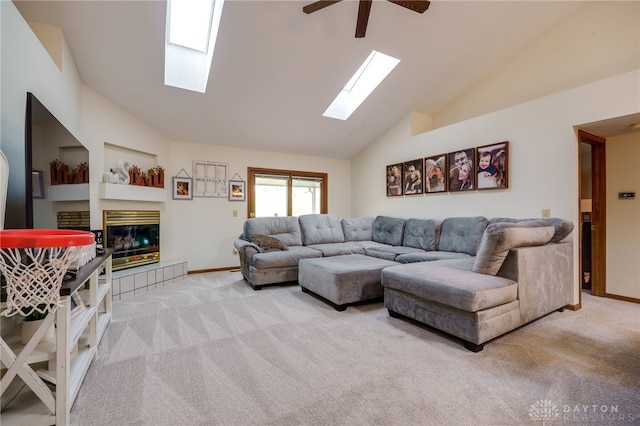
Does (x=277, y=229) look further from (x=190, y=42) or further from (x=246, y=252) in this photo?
(x=190, y=42)

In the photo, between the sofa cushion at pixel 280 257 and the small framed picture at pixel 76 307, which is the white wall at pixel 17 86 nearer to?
the small framed picture at pixel 76 307

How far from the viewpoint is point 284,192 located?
5.63 m

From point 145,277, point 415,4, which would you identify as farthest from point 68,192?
point 415,4

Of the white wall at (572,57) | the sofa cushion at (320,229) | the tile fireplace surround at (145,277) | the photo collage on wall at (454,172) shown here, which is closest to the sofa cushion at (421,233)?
the photo collage on wall at (454,172)

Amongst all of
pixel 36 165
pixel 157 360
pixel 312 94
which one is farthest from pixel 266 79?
pixel 157 360

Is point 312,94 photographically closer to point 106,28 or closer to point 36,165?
point 106,28

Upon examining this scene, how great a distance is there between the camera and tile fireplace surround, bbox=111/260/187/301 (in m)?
3.26

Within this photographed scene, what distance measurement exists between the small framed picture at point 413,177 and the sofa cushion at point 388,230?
55 cm

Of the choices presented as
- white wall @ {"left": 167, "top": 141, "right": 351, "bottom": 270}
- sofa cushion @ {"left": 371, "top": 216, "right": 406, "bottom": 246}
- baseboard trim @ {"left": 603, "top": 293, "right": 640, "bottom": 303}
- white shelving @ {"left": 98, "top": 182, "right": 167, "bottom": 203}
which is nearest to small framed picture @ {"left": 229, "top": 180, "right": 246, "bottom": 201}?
white wall @ {"left": 167, "top": 141, "right": 351, "bottom": 270}

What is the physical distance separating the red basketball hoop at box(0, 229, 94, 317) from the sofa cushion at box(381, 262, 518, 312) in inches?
86.2

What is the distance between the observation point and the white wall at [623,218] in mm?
3154

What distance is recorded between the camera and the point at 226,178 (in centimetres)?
495

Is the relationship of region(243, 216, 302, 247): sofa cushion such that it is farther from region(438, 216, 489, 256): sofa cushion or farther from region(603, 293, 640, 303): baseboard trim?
region(603, 293, 640, 303): baseboard trim

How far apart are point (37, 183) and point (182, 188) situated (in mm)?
2927
